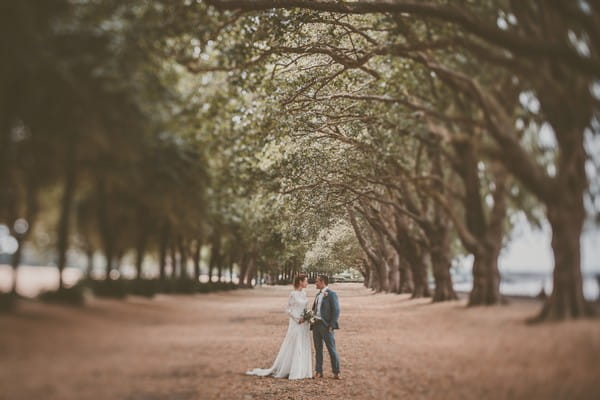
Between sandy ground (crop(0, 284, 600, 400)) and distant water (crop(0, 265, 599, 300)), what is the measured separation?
0.14 metres

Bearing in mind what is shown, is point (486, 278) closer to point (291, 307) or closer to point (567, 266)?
point (567, 266)

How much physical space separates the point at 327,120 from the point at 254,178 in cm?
251

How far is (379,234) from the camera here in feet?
40.3

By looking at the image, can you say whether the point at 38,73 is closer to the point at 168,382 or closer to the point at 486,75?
the point at 168,382

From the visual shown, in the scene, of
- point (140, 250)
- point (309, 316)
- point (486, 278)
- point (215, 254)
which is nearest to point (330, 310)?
point (309, 316)

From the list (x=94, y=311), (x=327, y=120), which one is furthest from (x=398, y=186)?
(x=94, y=311)

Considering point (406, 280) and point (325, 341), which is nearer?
point (325, 341)

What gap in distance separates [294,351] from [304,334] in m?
0.41

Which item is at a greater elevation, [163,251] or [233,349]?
[163,251]

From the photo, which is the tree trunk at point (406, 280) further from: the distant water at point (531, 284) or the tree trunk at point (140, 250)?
the tree trunk at point (140, 250)

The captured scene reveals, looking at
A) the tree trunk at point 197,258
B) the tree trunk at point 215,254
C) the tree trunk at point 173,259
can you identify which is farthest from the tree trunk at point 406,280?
the tree trunk at point 173,259

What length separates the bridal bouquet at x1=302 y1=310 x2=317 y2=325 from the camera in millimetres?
10977

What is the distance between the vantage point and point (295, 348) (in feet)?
37.9

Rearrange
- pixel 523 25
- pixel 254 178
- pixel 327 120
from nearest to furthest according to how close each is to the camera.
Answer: pixel 523 25 < pixel 254 178 < pixel 327 120
